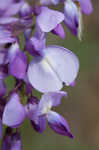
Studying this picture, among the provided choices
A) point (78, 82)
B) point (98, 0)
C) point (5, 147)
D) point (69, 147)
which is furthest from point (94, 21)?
point (5, 147)

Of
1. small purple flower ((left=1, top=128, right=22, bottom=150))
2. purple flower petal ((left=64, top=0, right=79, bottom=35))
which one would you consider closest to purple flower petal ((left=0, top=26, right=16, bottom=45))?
purple flower petal ((left=64, top=0, right=79, bottom=35))

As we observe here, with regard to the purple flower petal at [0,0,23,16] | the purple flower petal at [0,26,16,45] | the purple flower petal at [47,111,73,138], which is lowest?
the purple flower petal at [47,111,73,138]

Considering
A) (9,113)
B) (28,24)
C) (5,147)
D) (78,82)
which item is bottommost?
(78,82)

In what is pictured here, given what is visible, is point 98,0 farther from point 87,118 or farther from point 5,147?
point 5,147

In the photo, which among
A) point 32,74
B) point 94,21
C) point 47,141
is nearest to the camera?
point 32,74

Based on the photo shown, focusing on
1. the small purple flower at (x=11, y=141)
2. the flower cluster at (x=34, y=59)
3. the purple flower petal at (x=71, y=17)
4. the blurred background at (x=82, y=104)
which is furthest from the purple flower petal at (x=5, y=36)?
the blurred background at (x=82, y=104)

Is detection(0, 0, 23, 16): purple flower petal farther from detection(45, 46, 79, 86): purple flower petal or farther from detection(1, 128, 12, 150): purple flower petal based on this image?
detection(1, 128, 12, 150): purple flower petal

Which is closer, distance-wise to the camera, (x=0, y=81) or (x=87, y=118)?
(x=0, y=81)
